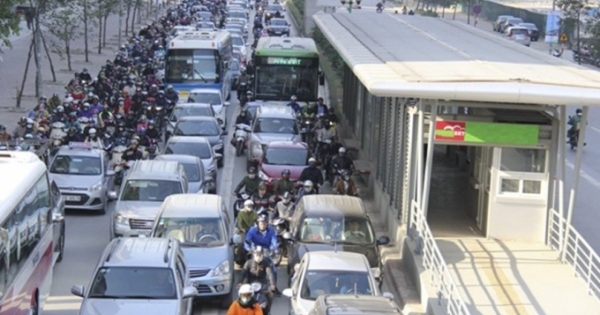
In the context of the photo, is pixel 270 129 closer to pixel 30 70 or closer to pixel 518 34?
pixel 30 70

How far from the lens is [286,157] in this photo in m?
28.4

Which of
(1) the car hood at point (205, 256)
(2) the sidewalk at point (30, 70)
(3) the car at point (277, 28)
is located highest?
(1) the car hood at point (205, 256)

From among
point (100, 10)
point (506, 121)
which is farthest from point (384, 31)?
point (100, 10)

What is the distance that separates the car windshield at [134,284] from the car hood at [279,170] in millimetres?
11779

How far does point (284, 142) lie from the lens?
95.9ft

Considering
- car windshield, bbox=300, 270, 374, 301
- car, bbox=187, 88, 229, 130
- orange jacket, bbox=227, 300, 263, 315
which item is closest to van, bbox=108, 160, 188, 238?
car windshield, bbox=300, 270, 374, 301

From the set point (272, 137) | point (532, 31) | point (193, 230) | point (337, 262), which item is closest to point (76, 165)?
point (272, 137)

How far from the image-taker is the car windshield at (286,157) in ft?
92.7

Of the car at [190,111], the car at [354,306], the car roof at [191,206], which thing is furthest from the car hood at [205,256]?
the car at [190,111]

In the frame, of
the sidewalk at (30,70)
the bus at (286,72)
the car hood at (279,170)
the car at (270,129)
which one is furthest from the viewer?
the sidewalk at (30,70)

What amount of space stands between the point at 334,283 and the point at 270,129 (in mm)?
16176

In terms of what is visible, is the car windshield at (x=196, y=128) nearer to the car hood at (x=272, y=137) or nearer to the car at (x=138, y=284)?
the car hood at (x=272, y=137)

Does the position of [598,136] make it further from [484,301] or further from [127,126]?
[484,301]

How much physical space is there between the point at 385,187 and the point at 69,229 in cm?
640
